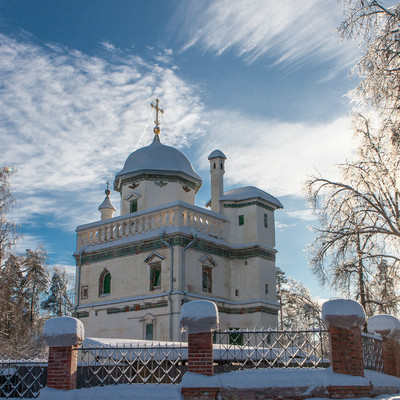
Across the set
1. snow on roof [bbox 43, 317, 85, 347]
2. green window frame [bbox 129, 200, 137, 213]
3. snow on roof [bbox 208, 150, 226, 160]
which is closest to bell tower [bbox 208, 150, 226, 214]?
snow on roof [bbox 208, 150, 226, 160]

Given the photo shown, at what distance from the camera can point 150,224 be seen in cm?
2352

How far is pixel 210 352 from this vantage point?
400 inches

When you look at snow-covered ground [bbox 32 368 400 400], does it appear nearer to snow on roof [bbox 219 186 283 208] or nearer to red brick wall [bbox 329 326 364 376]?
red brick wall [bbox 329 326 364 376]

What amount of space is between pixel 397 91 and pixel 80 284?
1695cm

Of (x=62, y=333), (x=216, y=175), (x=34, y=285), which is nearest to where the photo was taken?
(x=62, y=333)

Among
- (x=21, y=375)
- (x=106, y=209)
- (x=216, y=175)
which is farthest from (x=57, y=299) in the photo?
(x=21, y=375)

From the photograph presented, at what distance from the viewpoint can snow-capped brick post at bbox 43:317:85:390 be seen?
423 inches

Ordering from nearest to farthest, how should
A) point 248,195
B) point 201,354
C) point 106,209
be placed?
point 201,354, point 248,195, point 106,209

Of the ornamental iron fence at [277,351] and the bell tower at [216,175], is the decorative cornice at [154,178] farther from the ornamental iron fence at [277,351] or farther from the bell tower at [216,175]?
the ornamental iron fence at [277,351]

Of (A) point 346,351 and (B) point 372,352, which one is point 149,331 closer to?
(B) point 372,352

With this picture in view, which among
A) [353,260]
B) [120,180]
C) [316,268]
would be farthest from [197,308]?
[120,180]

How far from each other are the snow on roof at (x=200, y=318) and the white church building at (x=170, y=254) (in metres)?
11.1

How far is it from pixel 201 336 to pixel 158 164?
56.4ft

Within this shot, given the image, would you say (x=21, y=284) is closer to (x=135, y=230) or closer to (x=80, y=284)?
(x=80, y=284)
